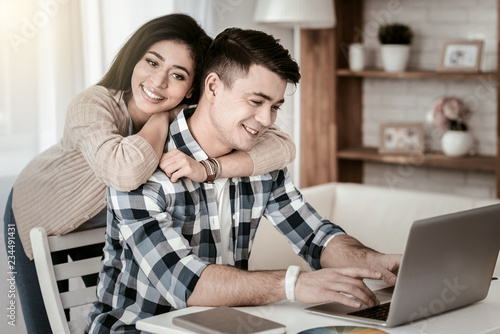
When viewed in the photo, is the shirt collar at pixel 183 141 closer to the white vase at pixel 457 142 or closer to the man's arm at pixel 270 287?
the man's arm at pixel 270 287

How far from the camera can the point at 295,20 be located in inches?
154

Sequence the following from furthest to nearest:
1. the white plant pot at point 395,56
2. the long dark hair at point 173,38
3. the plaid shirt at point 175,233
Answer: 1. the white plant pot at point 395,56
2. the long dark hair at point 173,38
3. the plaid shirt at point 175,233

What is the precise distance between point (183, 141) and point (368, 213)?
1.58 meters

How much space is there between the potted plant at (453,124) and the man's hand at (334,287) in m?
2.59

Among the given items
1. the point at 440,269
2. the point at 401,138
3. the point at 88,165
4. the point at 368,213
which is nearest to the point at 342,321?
the point at 440,269

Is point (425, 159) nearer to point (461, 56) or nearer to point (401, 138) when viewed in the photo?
point (401, 138)

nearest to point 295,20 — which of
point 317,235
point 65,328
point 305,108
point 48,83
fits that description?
point 305,108

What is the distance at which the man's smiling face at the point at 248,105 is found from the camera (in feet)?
5.80

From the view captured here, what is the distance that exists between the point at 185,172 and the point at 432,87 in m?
2.87

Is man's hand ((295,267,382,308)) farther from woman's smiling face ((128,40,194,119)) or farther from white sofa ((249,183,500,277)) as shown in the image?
white sofa ((249,183,500,277))

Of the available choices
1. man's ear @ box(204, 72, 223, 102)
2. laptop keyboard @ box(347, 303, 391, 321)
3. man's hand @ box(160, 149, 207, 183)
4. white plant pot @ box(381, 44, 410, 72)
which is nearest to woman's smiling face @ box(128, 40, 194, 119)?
man's ear @ box(204, 72, 223, 102)

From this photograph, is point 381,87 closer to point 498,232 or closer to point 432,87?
point 432,87

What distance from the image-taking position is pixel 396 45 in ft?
13.5

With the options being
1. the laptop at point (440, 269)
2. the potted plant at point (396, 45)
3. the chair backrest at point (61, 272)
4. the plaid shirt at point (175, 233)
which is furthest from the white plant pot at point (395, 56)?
the laptop at point (440, 269)
